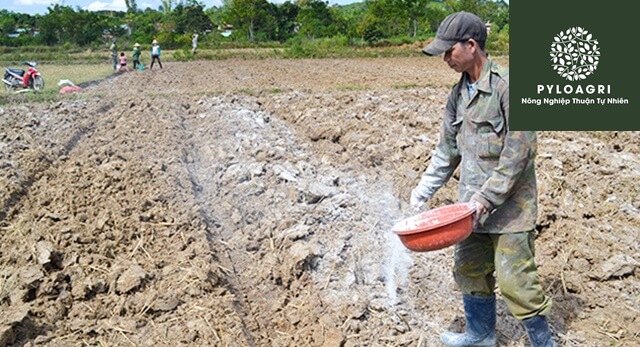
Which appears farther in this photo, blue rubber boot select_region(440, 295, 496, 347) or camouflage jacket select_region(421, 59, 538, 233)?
blue rubber boot select_region(440, 295, 496, 347)

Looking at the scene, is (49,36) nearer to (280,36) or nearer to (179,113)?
(280,36)

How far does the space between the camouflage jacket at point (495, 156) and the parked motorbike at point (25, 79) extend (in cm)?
1466

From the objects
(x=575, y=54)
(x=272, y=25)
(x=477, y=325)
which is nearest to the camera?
(x=575, y=54)

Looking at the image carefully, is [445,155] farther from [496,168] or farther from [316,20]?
[316,20]

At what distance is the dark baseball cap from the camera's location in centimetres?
288

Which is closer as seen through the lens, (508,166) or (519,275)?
(508,166)

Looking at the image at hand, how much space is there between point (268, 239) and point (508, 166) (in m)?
2.57

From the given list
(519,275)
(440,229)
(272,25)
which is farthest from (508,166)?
(272,25)

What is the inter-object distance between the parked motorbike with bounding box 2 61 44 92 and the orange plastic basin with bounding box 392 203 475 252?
1469cm

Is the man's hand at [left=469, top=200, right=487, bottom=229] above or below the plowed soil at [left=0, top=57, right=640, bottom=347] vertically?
above

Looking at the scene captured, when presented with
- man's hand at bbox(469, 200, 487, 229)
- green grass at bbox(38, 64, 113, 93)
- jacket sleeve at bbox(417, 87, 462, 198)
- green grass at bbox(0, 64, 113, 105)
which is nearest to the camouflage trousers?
man's hand at bbox(469, 200, 487, 229)

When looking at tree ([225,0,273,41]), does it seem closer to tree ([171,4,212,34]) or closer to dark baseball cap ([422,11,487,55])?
tree ([171,4,212,34])

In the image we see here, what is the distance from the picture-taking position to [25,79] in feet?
49.5

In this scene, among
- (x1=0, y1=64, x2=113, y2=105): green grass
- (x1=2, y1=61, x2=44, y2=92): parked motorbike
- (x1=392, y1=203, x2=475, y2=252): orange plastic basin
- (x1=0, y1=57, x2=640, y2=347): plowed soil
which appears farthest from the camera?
(x1=2, y1=61, x2=44, y2=92): parked motorbike
